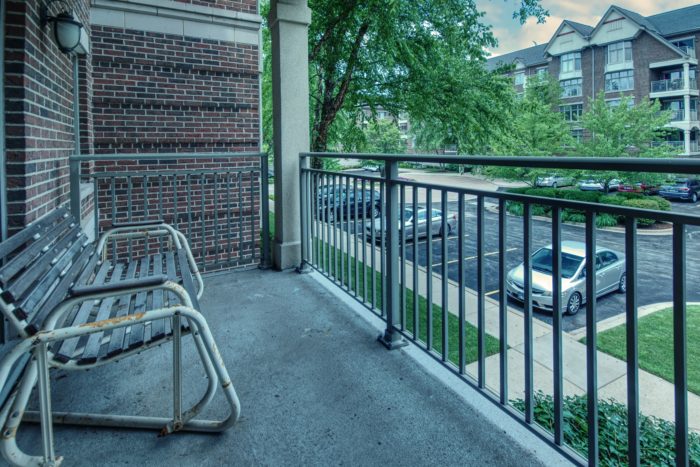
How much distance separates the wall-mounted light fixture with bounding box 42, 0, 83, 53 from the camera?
2658mm

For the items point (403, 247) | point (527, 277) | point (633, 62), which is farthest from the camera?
point (633, 62)

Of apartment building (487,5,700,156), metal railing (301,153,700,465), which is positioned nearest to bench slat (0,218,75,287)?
metal railing (301,153,700,465)

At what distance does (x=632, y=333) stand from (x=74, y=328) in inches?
60.5

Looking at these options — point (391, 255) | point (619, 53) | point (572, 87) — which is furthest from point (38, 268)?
point (619, 53)

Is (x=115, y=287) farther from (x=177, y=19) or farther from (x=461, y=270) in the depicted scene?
(x=177, y=19)

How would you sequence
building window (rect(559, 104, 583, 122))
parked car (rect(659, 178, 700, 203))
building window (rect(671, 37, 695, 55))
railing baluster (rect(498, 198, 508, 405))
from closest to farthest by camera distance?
railing baluster (rect(498, 198, 508, 405)), parked car (rect(659, 178, 700, 203)), building window (rect(671, 37, 695, 55)), building window (rect(559, 104, 583, 122))

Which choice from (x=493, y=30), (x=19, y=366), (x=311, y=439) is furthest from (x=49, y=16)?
(x=493, y=30)

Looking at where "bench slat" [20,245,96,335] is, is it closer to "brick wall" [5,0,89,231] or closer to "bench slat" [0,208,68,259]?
"bench slat" [0,208,68,259]

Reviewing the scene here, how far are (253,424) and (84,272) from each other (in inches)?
40.5

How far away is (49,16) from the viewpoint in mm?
2520

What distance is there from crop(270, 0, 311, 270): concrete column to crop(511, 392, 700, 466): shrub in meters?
2.09

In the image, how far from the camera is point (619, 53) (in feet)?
88.2

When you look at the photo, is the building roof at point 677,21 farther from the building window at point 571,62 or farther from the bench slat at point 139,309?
the bench slat at point 139,309

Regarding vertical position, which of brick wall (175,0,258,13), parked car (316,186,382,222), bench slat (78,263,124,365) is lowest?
bench slat (78,263,124,365)
